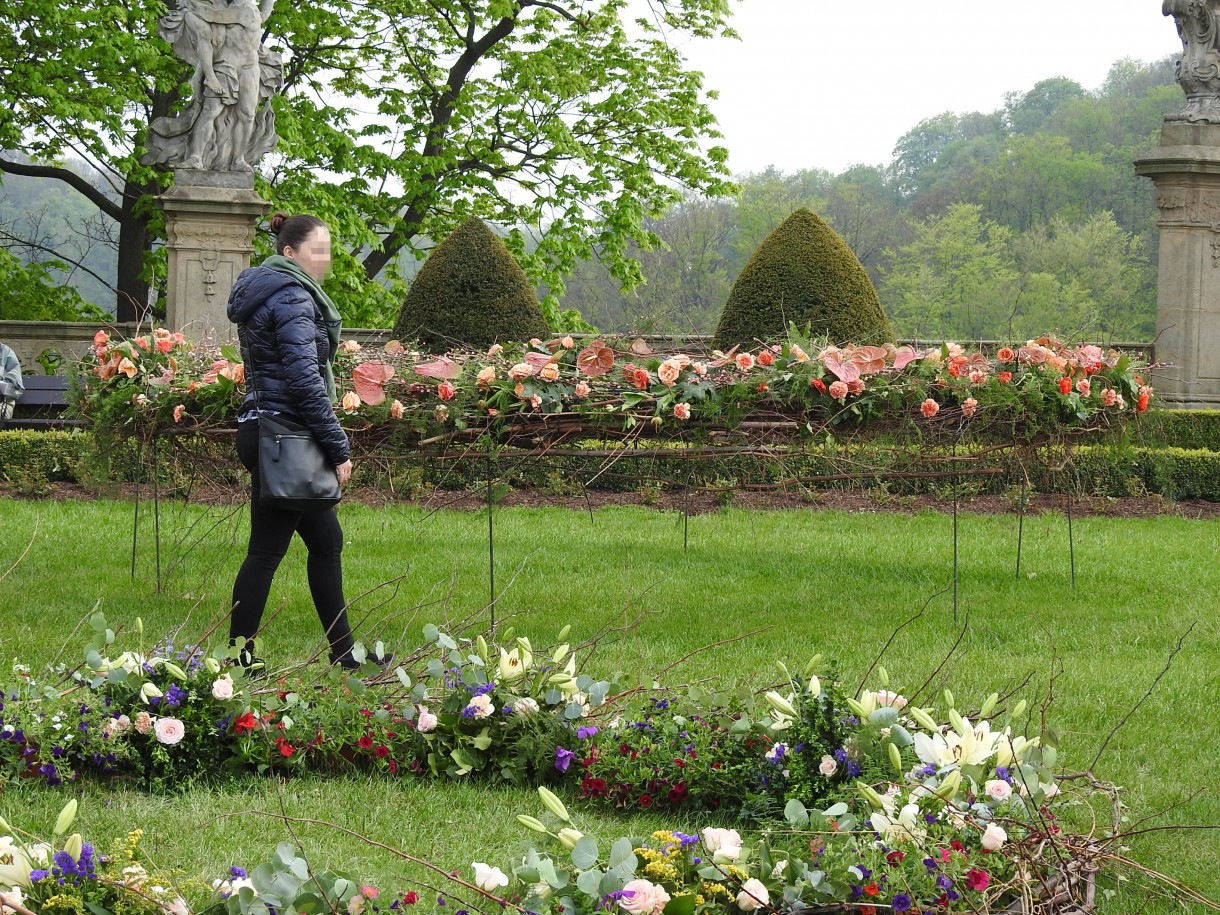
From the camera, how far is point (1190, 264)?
15078 mm

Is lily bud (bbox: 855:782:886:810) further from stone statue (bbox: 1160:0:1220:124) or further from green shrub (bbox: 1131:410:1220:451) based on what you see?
stone statue (bbox: 1160:0:1220:124)

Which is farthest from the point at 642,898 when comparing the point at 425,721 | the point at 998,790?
the point at 425,721

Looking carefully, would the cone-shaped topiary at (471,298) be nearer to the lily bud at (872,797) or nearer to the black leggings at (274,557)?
the black leggings at (274,557)

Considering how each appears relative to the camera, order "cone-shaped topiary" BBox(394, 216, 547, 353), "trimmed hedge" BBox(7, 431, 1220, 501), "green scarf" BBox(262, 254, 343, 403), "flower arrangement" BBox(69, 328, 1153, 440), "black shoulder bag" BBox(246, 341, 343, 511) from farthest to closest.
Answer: "cone-shaped topiary" BBox(394, 216, 547, 353) → "trimmed hedge" BBox(7, 431, 1220, 501) → "flower arrangement" BBox(69, 328, 1153, 440) → "green scarf" BBox(262, 254, 343, 403) → "black shoulder bag" BBox(246, 341, 343, 511)

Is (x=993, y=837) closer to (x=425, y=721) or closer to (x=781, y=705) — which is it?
(x=781, y=705)

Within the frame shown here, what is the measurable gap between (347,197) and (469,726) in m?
16.5

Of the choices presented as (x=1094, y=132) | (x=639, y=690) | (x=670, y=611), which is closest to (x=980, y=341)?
(x=670, y=611)

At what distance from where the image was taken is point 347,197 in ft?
64.1

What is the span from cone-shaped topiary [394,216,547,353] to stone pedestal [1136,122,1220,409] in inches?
298

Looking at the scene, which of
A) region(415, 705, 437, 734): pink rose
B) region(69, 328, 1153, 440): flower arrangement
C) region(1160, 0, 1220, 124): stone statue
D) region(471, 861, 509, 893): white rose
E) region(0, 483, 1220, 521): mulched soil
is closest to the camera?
region(471, 861, 509, 893): white rose

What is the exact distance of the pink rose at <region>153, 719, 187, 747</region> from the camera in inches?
147

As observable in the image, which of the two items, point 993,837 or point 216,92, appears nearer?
point 993,837

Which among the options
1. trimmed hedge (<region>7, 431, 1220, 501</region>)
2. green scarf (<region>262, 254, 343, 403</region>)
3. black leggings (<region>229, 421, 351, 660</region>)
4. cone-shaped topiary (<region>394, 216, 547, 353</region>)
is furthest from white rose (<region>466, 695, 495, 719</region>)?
cone-shaped topiary (<region>394, 216, 547, 353</region>)

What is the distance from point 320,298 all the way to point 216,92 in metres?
9.42
